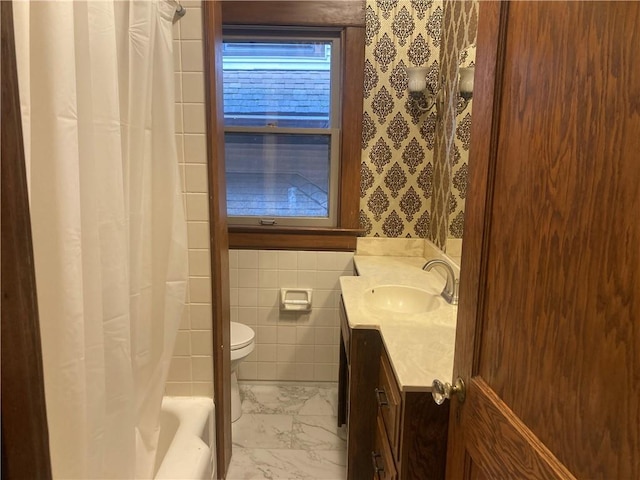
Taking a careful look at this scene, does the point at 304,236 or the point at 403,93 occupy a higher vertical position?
the point at 403,93

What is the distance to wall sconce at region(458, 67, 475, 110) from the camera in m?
2.04

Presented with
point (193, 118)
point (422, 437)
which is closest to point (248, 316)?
point (193, 118)

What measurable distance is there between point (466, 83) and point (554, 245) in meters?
1.60

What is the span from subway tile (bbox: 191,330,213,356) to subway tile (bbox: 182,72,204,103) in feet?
2.69

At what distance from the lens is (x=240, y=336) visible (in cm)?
251

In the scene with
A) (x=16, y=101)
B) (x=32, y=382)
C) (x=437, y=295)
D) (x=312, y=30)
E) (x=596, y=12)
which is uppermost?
(x=312, y=30)

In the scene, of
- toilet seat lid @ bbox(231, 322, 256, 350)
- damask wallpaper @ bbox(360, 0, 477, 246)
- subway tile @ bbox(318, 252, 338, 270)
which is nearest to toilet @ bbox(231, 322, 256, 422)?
toilet seat lid @ bbox(231, 322, 256, 350)

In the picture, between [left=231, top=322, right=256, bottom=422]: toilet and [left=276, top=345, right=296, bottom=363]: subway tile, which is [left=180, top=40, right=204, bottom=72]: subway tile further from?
[left=276, top=345, right=296, bottom=363]: subway tile

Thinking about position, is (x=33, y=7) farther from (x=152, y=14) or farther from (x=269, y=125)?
(x=269, y=125)

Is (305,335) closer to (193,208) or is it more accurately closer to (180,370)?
(180,370)

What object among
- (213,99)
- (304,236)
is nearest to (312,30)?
(304,236)

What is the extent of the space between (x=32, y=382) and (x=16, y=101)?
1.05 feet

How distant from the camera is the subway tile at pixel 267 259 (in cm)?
286

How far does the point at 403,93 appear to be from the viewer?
2689mm
